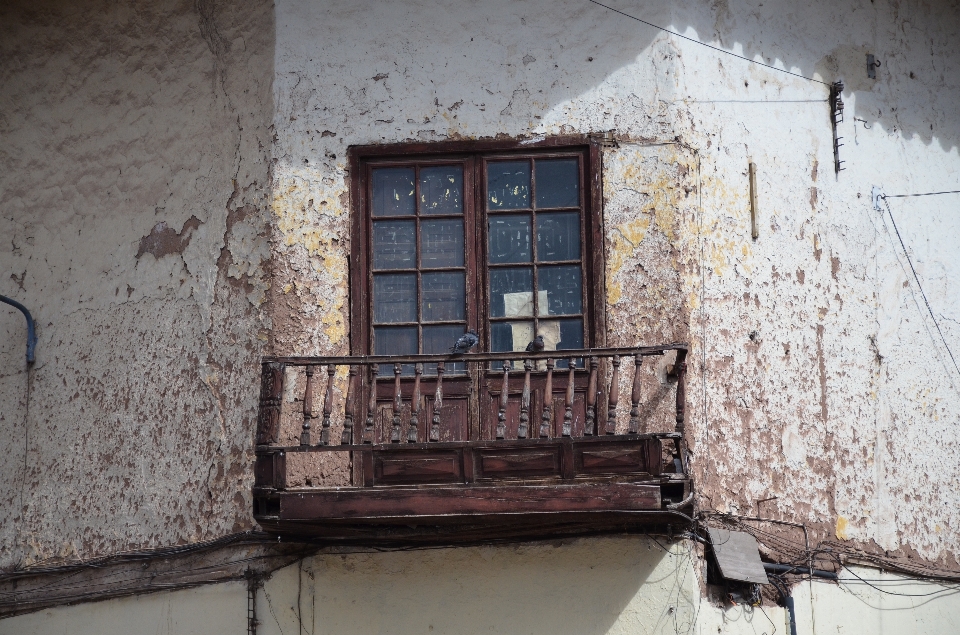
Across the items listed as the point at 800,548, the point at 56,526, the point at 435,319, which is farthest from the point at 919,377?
the point at 56,526

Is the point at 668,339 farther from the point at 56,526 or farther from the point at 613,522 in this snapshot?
the point at 56,526

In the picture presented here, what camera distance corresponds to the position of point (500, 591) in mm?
8469

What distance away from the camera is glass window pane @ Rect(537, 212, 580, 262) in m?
9.01

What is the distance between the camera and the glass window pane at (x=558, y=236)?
9.01 m

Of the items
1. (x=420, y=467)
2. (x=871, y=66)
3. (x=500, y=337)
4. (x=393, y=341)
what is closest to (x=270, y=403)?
(x=420, y=467)

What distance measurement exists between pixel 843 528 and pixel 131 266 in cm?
492

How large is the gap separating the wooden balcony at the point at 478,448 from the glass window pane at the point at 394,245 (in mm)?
665

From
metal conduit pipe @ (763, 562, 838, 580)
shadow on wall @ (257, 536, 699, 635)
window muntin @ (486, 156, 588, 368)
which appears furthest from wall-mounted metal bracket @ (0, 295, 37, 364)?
metal conduit pipe @ (763, 562, 838, 580)

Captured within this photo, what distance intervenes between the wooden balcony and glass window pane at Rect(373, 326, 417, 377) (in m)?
0.10

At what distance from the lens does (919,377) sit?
375 inches

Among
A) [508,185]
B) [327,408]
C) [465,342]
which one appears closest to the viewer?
[327,408]

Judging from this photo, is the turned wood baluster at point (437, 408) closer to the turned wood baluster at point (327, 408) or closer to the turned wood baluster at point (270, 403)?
the turned wood baluster at point (327, 408)

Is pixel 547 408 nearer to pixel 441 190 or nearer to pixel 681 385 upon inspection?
pixel 681 385

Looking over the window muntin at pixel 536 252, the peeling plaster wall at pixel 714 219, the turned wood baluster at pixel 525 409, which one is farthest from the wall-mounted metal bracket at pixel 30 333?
the turned wood baluster at pixel 525 409
